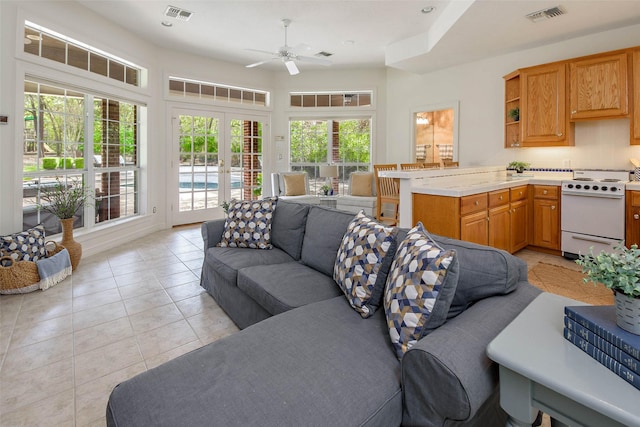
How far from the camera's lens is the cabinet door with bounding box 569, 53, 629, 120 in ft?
13.1

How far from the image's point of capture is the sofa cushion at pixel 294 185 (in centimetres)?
662

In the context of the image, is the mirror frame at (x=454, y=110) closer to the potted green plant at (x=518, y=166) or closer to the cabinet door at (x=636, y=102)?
the potted green plant at (x=518, y=166)

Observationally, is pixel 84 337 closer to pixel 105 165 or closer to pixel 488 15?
pixel 105 165

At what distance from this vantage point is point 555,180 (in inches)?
169

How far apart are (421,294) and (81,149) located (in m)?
4.87

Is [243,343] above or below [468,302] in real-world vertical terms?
below

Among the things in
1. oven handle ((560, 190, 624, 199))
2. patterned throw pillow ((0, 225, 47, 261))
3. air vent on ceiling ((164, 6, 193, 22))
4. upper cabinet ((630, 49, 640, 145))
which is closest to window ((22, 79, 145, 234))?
patterned throw pillow ((0, 225, 47, 261))

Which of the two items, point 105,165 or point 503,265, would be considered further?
point 105,165

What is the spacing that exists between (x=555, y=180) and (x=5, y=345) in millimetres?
5467

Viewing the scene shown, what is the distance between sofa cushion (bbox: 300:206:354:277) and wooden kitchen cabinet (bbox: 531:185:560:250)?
3319mm

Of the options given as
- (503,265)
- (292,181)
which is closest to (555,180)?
(503,265)

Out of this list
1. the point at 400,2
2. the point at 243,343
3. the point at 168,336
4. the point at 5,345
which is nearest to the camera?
the point at 243,343

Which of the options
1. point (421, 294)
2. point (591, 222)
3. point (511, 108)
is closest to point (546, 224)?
point (591, 222)

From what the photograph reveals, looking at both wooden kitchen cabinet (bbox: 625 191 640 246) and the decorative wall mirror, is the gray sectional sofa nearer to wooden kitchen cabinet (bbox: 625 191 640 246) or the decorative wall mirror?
wooden kitchen cabinet (bbox: 625 191 640 246)
